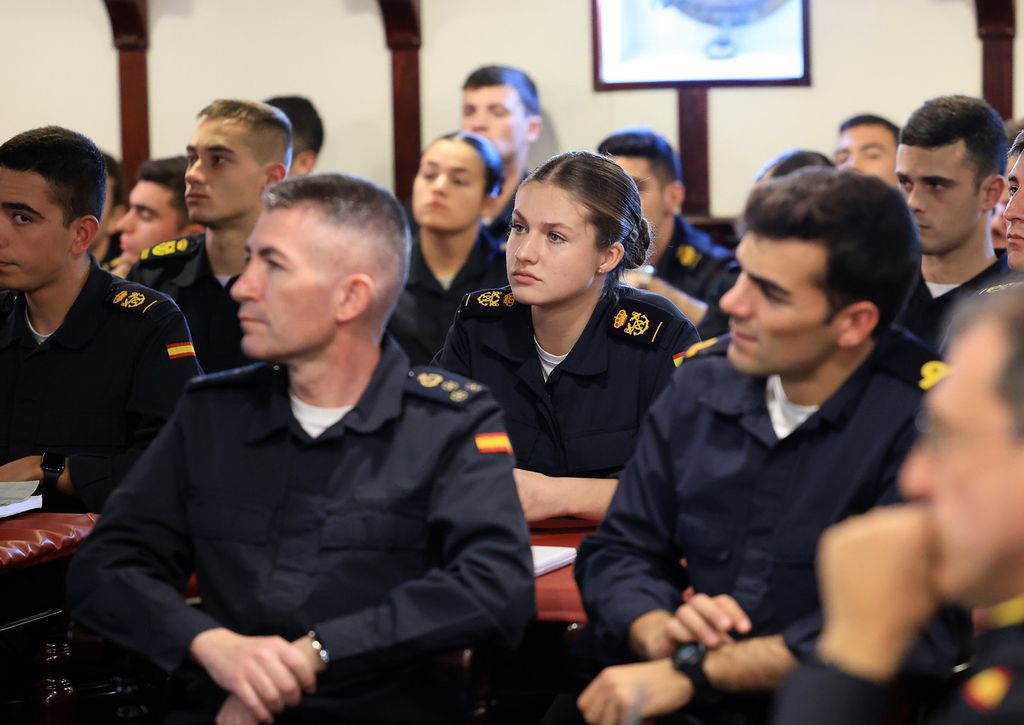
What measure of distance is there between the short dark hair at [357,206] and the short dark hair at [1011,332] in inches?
40.6

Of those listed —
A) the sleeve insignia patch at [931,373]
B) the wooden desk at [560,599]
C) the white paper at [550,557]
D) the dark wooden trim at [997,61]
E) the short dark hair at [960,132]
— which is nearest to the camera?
the sleeve insignia patch at [931,373]

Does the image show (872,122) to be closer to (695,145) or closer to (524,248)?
(695,145)

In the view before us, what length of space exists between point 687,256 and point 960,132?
5.86 ft

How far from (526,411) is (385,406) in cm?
87

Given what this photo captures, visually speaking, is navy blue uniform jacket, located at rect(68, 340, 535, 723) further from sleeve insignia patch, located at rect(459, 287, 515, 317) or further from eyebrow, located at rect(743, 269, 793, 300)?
sleeve insignia patch, located at rect(459, 287, 515, 317)

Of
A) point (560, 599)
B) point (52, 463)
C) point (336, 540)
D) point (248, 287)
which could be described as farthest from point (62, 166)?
point (560, 599)

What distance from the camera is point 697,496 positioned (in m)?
2.05

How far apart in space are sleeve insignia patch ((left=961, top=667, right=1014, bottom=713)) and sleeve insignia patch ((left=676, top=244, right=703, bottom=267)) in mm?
4081

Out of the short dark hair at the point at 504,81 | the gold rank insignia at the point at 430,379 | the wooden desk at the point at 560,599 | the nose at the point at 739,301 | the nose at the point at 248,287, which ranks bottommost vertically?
the wooden desk at the point at 560,599

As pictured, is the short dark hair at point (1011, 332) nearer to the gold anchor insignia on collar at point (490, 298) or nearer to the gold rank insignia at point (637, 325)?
the gold rank insignia at point (637, 325)

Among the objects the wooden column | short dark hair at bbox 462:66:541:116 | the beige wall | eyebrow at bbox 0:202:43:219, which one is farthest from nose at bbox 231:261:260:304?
the wooden column

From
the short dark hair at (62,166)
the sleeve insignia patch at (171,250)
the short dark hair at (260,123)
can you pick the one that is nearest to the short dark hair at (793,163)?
the short dark hair at (260,123)

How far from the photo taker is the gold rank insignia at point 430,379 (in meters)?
2.11

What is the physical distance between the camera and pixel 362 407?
2064mm
